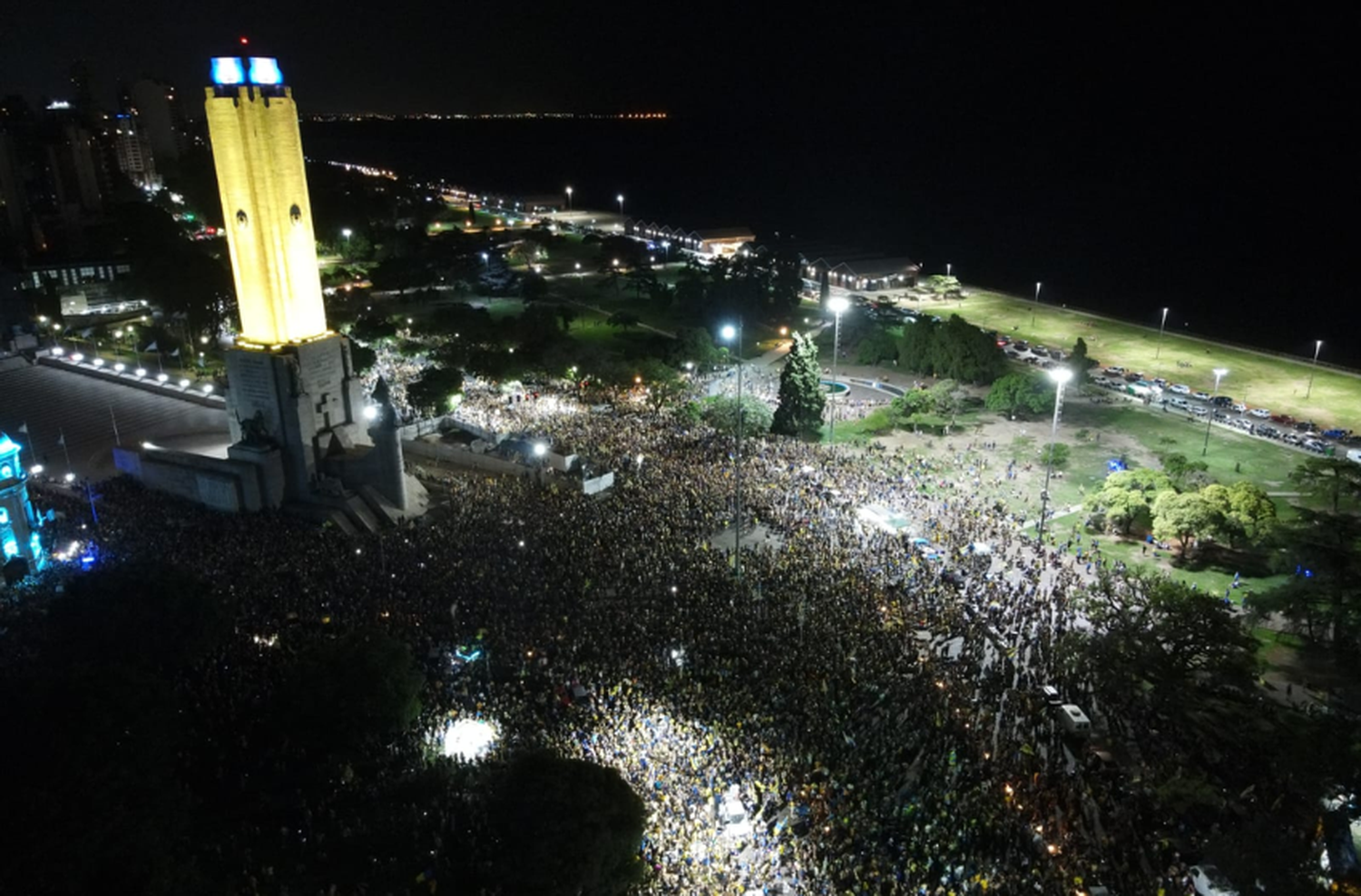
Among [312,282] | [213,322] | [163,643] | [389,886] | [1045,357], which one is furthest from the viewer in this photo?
[1045,357]

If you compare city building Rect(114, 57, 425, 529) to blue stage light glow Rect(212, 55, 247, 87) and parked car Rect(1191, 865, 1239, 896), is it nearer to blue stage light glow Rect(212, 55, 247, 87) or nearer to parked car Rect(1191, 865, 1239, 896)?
blue stage light glow Rect(212, 55, 247, 87)

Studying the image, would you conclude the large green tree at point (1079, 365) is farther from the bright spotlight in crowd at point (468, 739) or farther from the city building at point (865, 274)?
the bright spotlight in crowd at point (468, 739)

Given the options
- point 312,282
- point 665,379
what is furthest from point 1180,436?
point 312,282

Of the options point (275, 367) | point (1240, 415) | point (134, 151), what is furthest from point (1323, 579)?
point (134, 151)

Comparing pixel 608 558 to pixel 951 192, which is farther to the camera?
pixel 951 192

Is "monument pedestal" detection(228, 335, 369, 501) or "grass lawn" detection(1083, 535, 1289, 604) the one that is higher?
"monument pedestal" detection(228, 335, 369, 501)

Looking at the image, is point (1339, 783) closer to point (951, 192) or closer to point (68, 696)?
point (68, 696)

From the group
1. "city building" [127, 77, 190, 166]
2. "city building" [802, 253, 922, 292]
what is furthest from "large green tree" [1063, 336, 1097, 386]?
"city building" [127, 77, 190, 166]
